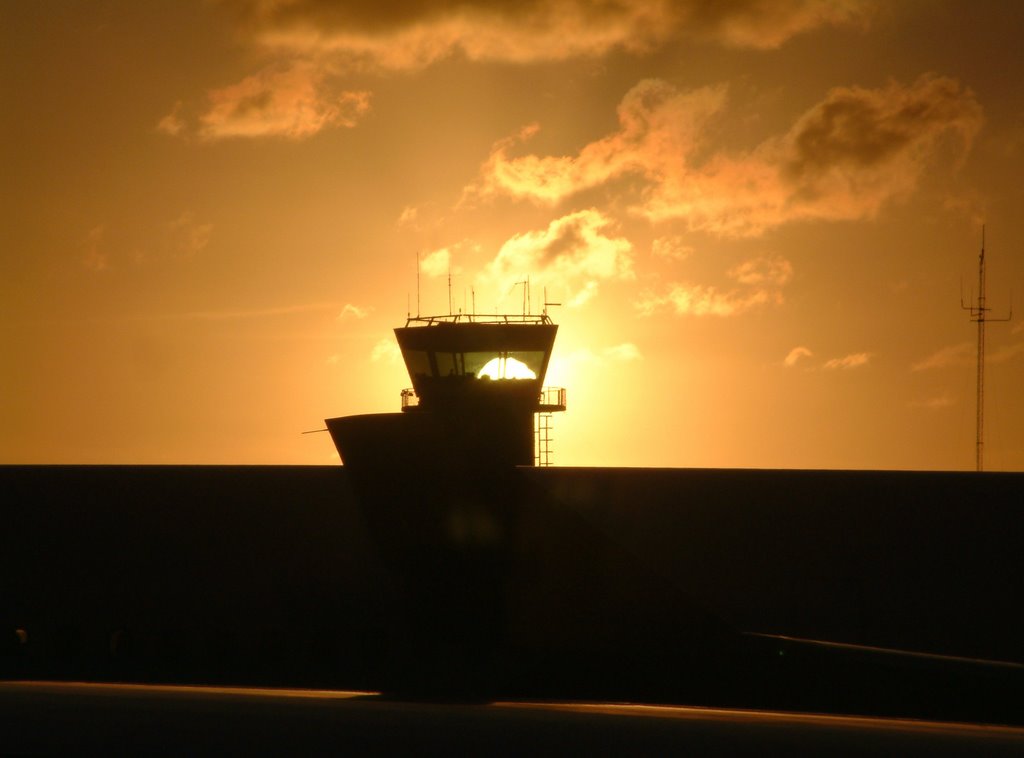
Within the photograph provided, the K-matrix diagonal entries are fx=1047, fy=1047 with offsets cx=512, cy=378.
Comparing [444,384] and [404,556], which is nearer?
[404,556]

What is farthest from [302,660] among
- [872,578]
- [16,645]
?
[872,578]

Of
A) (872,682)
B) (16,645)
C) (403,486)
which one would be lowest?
(16,645)

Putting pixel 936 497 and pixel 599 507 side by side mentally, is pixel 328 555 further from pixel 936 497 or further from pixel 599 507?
pixel 936 497

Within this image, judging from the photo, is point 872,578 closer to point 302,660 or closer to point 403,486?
point 302,660

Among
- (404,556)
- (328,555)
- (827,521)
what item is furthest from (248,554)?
(404,556)

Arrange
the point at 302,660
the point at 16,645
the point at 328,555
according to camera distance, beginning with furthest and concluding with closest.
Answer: the point at 328,555 → the point at 16,645 → the point at 302,660

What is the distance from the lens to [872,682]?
29.5 feet

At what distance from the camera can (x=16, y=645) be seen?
77.7 ft

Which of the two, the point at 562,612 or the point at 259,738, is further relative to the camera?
the point at 562,612

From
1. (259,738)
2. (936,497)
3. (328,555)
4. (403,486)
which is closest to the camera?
(259,738)

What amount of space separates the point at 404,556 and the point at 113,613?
21.2m

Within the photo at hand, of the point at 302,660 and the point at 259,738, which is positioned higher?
the point at 259,738

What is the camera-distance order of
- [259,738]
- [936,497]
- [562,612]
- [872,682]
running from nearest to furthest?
[259,738]
[872,682]
[562,612]
[936,497]

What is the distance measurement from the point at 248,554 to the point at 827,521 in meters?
14.8
